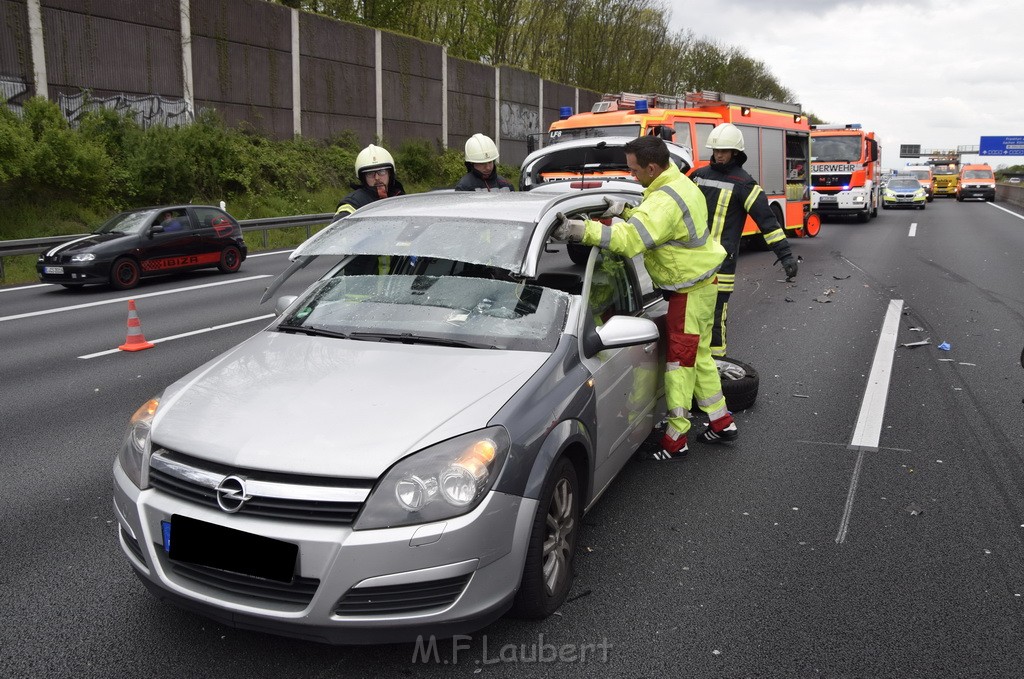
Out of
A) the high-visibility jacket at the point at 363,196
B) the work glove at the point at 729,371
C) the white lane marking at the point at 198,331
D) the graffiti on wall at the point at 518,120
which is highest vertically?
the graffiti on wall at the point at 518,120

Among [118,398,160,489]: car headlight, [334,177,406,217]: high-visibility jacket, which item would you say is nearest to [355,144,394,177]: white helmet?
[334,177,406,217]: high-visibility jacket

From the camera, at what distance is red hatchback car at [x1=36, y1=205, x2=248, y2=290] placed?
13484 mm

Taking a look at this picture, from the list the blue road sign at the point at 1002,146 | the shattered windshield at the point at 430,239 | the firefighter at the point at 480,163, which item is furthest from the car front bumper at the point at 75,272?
the blue road sign at the point at 1002,146

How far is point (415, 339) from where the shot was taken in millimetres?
3715

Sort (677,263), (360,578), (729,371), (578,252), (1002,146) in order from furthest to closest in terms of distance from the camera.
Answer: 1. (1002,146)
2. (729,371)
3. (677,263)
4. (578,252)
5. (360,578)

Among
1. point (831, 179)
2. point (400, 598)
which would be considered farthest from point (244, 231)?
point (400, 598)

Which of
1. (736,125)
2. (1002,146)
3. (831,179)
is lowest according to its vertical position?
(831,179)

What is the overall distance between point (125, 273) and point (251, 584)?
41.4 feet

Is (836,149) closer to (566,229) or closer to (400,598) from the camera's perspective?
(566,229)

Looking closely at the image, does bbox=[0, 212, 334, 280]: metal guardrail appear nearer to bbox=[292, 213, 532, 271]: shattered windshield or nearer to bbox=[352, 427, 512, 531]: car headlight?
bbox=[292, 213, 532, 271]: shattered windshield

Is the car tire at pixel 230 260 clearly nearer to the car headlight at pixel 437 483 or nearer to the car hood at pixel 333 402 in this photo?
the car hood at pixel 333 402

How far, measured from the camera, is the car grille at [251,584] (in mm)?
2719

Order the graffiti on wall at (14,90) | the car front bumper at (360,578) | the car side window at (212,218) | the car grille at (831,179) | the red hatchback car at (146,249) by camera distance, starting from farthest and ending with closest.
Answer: the car grille at (831,179), the graffiti on wall at (14,90), the car side window at (212,218), the red hatchback car at (146,249), the car front bumper at (360,578)

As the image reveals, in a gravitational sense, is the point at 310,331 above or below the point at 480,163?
below
